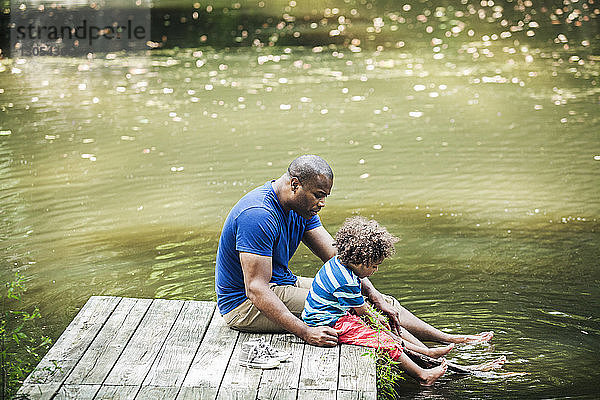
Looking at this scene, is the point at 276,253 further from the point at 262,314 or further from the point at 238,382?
the point at 238,382

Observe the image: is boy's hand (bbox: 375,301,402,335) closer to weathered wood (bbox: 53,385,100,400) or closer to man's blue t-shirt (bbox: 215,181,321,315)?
man's blue t-shirt (bbox: 215,181,321,315)

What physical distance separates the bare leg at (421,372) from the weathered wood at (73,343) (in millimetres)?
1495

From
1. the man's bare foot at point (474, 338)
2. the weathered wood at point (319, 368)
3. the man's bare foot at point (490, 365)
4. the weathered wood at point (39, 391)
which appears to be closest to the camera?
the weathered wood at point (39, 391)

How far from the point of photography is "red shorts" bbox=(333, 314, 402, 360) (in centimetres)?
404

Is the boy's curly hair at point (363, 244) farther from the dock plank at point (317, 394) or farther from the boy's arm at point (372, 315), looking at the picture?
the dock plank at point (317, 394)

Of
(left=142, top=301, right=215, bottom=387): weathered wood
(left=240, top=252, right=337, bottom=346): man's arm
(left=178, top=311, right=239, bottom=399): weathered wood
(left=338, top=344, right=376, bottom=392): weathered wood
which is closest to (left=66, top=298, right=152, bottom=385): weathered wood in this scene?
(left=142, top=301, right=215, bottom=387): weathered wood

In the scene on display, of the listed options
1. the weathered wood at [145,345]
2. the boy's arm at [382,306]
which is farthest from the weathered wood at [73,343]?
the boy's arm at [382,306]

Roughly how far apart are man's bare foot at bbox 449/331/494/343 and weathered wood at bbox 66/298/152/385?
5.44 feet

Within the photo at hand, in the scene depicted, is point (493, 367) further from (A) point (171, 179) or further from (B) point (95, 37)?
(B) point (95, 37)

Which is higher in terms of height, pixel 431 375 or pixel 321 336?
pixel 321 336

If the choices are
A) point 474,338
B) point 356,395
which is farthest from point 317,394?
point 474,338

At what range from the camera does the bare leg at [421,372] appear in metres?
4.10

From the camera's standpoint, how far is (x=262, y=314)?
4.18m

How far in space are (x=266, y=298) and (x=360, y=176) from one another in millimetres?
4157
